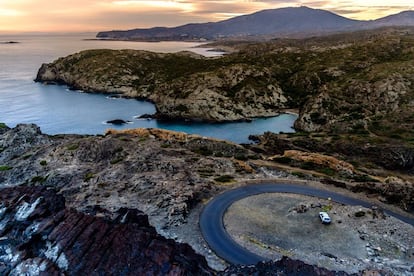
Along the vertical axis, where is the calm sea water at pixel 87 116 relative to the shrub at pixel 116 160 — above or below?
below

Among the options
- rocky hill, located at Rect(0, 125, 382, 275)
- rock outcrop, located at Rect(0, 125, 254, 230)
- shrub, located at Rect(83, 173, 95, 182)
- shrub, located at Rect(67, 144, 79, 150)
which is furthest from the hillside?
shrub, located at Rect(83, 173, 95, 182)

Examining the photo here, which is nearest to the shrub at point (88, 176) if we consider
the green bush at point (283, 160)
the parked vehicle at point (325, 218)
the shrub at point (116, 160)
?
the shrub at point (116, 160)

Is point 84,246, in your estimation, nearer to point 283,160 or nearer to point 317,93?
point 283,160

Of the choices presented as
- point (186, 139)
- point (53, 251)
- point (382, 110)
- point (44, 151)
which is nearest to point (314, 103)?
point (382, 110)

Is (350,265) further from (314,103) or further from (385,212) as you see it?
(314,103)

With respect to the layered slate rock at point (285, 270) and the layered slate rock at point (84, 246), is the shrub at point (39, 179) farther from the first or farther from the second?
the layered slate rock at point (285, 270)

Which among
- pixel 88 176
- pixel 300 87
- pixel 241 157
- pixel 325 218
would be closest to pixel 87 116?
pixel 88 176
